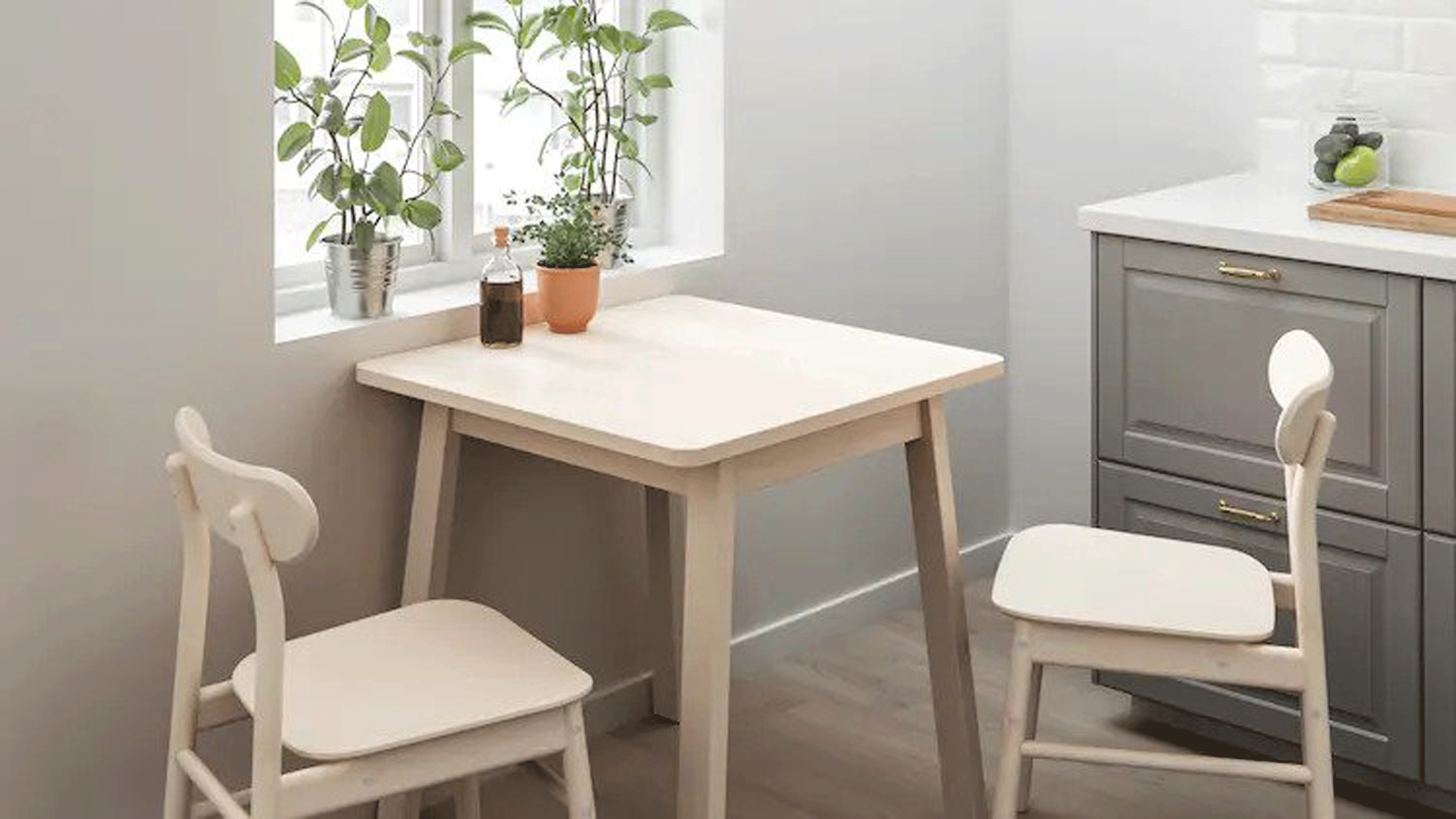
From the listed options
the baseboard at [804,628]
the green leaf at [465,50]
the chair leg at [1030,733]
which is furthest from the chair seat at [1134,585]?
the green leaf at [465,50]

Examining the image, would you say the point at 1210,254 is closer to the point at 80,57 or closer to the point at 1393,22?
the point at 1393,22

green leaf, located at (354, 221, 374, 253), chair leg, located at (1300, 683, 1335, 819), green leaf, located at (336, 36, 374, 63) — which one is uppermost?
green leaf, located at (336, 36, 374, 63)

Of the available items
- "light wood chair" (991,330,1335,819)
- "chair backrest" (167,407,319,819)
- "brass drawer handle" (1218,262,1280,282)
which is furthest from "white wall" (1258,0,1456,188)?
"chair backrest" (167,407,319,819)

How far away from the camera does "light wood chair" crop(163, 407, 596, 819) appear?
2445 millimetres

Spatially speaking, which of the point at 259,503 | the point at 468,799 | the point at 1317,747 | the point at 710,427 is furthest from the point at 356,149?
the point at 1317,747

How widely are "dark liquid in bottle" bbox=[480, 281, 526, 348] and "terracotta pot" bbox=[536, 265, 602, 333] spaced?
0.22ft

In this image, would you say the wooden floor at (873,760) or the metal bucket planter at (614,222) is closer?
the wooden floor at (873,760)

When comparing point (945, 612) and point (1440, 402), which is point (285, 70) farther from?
point (1440, 402)

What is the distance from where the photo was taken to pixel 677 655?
3.90m

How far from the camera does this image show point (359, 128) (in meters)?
3.30

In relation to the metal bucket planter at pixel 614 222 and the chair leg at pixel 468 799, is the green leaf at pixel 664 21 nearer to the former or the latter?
the metal bucket planter at pixel 614 222

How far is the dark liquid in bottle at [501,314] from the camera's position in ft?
11.0

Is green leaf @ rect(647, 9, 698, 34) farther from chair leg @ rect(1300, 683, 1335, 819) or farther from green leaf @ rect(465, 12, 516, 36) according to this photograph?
chair leg @ rect(1300, 683, 1335, 819)

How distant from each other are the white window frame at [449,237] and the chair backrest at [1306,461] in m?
1.40
